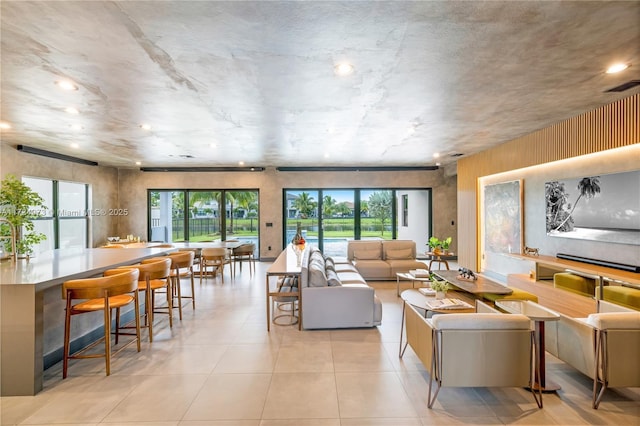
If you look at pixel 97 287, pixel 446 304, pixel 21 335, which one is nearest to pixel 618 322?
pixel 446 304

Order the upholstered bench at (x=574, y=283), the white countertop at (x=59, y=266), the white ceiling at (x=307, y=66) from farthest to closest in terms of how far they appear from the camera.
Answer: the upholstered bench at (x=574, y=283), the white countertop at (x=59, y=266), the white ceiling at (x=307, y=66)

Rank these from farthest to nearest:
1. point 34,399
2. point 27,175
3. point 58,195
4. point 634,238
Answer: point 58,195 < point 27,175 < point 634,238 < point 34,399

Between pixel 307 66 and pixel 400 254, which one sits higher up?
pixel 307 66

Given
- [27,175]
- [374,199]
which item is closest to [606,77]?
[374,199]

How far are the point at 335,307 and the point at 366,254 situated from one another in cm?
349

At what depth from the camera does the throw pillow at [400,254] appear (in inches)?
290

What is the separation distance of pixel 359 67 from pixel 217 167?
7.78 metres

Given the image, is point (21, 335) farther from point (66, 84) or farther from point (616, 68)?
point (616, 68)

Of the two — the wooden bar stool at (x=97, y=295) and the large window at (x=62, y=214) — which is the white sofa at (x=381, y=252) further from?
the large window at (x=62, y=214)

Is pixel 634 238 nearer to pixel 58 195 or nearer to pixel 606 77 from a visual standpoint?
pixel 606 77

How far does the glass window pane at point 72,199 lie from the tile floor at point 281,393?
6.48 metres

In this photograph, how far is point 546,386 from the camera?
8.72 ft

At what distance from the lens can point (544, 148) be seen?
558 centimetres

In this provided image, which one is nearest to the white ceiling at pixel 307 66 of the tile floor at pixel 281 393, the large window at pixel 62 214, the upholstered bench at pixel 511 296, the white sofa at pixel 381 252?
the large window at pixel 62 214
